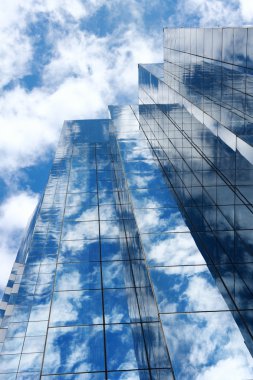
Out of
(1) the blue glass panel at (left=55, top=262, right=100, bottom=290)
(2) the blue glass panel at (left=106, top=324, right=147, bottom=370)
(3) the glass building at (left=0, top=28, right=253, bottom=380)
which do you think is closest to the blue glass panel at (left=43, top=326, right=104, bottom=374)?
(3) the glass building at (left=0, top=28, right=253, bottom=380)

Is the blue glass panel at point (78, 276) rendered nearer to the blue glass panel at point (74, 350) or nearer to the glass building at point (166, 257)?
the glass building at point (166, 257)

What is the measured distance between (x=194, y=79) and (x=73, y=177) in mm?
18351

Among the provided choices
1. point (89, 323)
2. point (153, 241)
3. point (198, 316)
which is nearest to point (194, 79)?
point (153, 241)

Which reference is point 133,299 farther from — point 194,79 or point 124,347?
point 194,79

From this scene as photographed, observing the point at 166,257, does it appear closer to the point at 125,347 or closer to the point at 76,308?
the point at 125,347

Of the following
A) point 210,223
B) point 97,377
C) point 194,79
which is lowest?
point 97,377

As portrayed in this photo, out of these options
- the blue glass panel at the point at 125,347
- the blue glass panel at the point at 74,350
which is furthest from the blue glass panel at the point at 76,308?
the blue glass panel at the point at 125,347

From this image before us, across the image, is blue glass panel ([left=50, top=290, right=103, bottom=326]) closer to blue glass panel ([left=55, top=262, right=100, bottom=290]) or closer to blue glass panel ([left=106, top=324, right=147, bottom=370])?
blue glass panel ([left=55, top=262, right=100, bottom=290])

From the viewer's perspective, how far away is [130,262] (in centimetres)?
3198

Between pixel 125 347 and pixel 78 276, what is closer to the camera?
pixel 125 347

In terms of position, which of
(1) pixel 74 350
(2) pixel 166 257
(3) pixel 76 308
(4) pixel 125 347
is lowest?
(4) pixel 125 347

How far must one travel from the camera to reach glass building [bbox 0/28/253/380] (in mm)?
18828

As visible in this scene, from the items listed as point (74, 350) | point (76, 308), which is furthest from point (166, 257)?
point (76, 308)

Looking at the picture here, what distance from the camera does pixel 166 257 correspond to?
22.8 m
